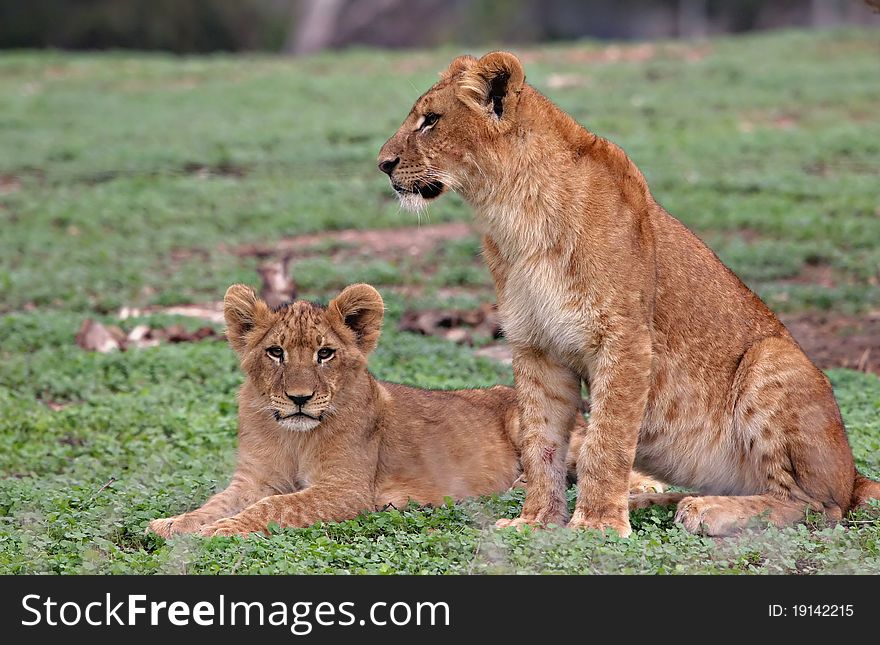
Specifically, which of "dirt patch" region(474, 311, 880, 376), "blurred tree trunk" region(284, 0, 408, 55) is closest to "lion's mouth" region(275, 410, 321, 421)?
"dirt patch" region(474, 311, 880, 376)

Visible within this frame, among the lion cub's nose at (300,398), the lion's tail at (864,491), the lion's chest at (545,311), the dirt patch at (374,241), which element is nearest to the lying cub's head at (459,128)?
the lion's chest at (545,311)

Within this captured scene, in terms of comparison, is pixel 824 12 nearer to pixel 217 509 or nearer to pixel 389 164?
pixel 389 164

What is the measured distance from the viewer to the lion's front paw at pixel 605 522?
5719 millimetres

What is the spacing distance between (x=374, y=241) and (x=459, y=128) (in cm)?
762

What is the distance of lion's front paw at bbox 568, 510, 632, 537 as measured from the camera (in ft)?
18.8

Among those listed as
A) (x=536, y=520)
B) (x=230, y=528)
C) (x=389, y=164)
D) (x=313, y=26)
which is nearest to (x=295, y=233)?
(x=389, y=164)

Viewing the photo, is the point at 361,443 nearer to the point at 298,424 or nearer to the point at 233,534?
the point at 298,424

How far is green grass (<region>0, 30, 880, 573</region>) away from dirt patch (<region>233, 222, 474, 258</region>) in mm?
217

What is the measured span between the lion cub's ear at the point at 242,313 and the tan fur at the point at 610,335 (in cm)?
94

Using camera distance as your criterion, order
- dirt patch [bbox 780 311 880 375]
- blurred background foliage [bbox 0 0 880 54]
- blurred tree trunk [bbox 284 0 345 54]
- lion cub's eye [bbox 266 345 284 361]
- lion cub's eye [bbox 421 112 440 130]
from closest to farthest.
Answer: lion cub's eye [bbox 421 112 440 130]
lion cub's eye [bbox 266 345 284 361]
dirt patch [bbox 780 311 880 375]
blurred background foliage [bbox 0 0 880 54]
blurred tree trunk [bbox 284 0 345 54]

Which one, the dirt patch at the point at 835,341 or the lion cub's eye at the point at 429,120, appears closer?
the lion cub's eye at the point at 429,120

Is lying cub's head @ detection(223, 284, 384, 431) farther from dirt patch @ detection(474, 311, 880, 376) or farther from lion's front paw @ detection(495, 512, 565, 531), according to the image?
dirt patch @ detection(474, 311, 880, 376)

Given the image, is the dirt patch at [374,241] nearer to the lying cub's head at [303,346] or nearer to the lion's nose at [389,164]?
the lying cub's head at [303,346]
